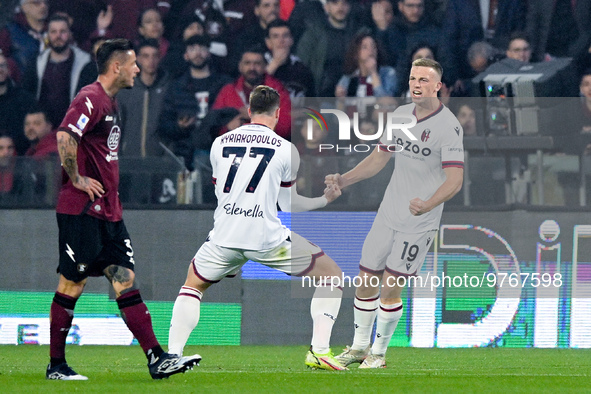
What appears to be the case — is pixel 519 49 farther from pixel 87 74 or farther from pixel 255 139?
pixel 255 139

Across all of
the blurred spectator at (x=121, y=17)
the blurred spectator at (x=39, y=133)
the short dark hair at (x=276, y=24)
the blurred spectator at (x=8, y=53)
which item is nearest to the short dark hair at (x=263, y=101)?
the blurred spectator at (x=39, y=133)

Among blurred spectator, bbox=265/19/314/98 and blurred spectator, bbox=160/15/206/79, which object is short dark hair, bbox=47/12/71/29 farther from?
blurred spectator, bbox=265/19/314/98

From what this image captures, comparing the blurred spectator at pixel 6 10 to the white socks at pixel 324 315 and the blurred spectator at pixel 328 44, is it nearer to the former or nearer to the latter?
the blurred spectator at pixel 328 44

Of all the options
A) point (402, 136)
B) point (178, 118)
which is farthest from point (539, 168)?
point (178, 118)

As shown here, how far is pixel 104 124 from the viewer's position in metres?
5.45

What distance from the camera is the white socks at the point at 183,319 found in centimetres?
566

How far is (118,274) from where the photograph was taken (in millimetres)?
5430

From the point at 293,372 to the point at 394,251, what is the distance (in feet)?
4.88

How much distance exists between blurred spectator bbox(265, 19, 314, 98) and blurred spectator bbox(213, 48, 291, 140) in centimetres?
12

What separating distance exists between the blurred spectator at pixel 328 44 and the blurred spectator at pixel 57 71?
2614mm

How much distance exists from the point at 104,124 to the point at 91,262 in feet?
2.72

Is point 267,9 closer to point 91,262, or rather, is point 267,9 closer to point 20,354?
point 20,354

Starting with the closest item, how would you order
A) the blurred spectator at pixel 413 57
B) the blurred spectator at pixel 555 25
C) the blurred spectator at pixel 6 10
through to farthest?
the blurred spectator at pixel 413 57 → the blurred spectator at pixel 555 25 → the blurred spectator at pixel 6 10

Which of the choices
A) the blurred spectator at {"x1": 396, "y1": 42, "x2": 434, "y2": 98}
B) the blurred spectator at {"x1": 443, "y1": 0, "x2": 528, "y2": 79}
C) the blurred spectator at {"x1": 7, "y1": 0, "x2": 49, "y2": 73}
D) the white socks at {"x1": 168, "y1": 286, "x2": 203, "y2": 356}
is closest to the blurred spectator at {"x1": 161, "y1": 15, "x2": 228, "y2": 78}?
the blurred spectator at {"x1": 7, "y1": 0, "x2": 49, "y2": 73}
